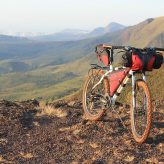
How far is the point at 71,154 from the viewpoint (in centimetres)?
947

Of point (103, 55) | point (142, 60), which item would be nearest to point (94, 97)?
point (103, 55)

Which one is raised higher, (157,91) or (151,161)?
(151,161)

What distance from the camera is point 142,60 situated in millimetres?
9492

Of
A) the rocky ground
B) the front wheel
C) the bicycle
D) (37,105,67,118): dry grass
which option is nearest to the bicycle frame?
the bicycle

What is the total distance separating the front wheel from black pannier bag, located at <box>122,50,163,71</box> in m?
0.37

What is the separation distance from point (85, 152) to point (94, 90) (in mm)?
3172

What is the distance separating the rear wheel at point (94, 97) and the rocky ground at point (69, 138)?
0.31m

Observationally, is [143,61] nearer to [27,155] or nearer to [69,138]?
[69,138]

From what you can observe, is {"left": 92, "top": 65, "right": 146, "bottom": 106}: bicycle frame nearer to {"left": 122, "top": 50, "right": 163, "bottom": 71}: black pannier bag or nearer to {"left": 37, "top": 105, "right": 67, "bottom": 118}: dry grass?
{"left": 122, "top": 50, "right": 163, "bottom": 71}: black pannier bag

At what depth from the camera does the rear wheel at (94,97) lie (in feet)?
38.5

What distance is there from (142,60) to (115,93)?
1910 mm

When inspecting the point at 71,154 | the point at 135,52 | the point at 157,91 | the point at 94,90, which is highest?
the point at 135,52

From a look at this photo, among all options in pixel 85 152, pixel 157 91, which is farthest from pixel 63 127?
pixel 157 91

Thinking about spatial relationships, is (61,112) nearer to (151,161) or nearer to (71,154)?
(71,154)
